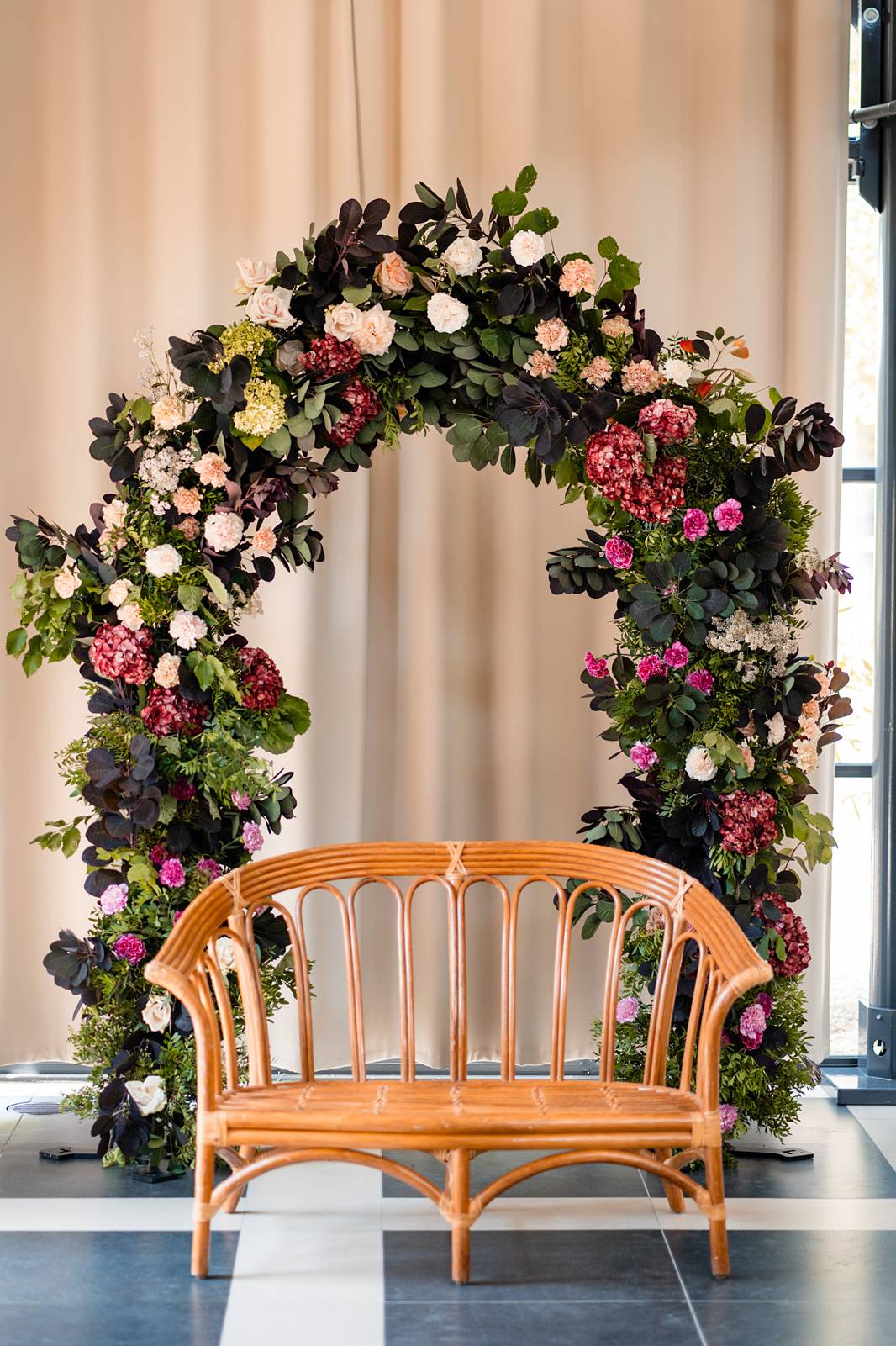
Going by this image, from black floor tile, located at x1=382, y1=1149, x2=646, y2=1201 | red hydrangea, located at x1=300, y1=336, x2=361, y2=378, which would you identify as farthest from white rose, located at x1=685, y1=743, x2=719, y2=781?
red hydrangea, located at x1=300, y1=336, x2=361, y2=378

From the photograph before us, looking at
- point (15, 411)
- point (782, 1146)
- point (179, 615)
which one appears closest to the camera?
point (179, 615)

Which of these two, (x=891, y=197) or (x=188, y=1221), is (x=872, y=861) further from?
(x=188, y=1221)

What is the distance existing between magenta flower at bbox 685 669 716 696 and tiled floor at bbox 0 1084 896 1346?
1.15m

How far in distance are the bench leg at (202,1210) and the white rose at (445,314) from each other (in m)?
1.74

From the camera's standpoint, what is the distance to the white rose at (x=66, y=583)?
2992 mm

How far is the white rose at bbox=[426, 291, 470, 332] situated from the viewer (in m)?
2.93

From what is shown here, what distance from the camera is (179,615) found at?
2977 millimetres

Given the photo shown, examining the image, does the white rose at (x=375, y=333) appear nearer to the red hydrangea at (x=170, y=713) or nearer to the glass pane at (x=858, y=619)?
the red hydrangea at (x=170, y=713)

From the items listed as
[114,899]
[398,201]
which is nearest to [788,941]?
[114,899]

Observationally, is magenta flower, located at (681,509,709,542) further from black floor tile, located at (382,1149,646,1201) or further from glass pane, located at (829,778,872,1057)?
black floor tile, located at (382,1149,646,1201)

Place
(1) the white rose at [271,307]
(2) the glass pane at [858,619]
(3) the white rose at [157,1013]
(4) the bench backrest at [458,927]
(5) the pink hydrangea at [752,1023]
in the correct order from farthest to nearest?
1. (2) the glass pane at [858,619]
2. (5) the pink hydrangea at [752,1023]
3. (3) the white rose at [157,1013]
4. (1) the white rose at [271,307]
5. (4) the bench backrest at [458,927]

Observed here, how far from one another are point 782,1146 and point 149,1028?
5.16ft

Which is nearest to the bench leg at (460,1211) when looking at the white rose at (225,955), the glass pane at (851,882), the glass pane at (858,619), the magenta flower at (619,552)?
the white rose at (225,955)

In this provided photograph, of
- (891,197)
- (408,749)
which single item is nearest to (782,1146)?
(408,749)
